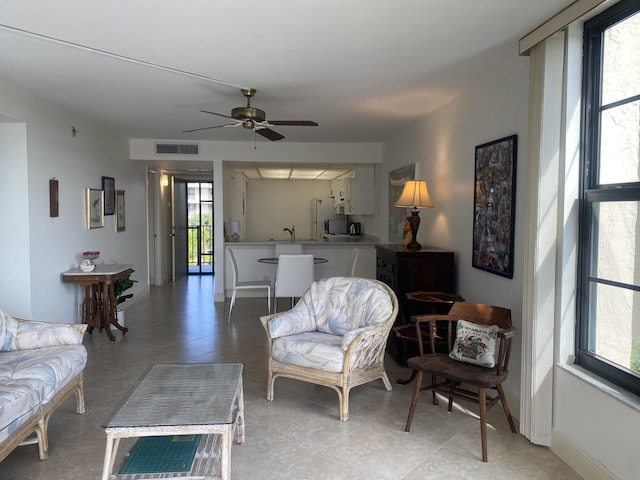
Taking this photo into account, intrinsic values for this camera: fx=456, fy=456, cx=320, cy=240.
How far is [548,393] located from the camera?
2.61 meters

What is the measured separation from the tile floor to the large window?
706 millimetres

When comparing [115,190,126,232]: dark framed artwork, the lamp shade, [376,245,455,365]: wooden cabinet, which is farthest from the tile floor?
[115,190,126,232]: dark framed artwork

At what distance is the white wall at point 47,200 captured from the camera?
13.0ft

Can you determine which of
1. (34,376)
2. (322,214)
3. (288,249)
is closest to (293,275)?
(288,249)

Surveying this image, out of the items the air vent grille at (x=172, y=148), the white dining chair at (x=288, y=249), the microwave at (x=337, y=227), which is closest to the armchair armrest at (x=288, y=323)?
the white dining chair at (x=288, y=249)

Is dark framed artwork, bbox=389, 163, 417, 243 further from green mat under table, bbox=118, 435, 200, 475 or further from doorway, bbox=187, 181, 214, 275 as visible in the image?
doorway, bbox=187, 181, 214, 275

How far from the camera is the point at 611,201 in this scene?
7.44ft

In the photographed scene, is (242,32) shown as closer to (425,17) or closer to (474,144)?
(425,17)

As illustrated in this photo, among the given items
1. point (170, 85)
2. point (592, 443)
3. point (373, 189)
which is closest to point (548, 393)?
point (592, 443)

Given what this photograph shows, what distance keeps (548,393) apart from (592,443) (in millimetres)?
371

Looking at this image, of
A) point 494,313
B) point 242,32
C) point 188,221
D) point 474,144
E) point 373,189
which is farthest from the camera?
point 188,221

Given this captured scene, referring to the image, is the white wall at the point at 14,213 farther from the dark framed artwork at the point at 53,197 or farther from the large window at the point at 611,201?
the large window at the point at 611,201

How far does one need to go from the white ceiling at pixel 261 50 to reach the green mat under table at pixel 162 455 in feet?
7.34

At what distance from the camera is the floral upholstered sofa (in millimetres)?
2180
